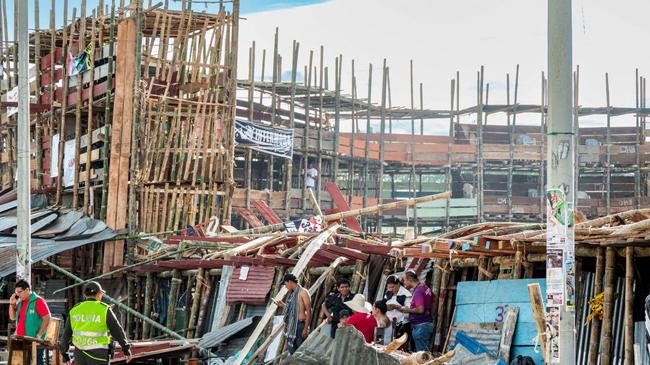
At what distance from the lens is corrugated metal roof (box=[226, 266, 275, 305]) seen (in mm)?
20531

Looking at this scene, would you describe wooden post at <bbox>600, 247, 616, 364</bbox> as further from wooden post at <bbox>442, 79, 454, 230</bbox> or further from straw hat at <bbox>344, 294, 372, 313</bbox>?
wooden post at <bbox>442, 79, 454, 230</bbox>

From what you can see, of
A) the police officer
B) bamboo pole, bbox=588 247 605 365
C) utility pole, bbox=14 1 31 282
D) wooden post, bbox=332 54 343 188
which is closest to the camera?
bamboo pole, bbox=588 247 605 365

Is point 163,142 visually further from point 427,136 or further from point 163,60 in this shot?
point 427,136

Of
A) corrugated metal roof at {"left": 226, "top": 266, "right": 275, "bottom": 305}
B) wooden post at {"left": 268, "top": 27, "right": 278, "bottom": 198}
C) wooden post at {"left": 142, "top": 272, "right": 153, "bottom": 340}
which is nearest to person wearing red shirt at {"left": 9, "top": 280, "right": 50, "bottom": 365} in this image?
corrugated metal roof at {"left": 226, "top": 266, "right": 275, "bottom": 305}

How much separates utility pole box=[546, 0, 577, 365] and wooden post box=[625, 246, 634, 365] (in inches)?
125

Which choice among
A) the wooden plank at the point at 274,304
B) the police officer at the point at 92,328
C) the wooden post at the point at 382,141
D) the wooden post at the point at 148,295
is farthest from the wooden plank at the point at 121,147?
the wooden post at the point at 382,141

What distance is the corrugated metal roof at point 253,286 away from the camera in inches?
808

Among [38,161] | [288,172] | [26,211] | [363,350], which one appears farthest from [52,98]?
[363,350]

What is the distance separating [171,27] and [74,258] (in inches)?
249

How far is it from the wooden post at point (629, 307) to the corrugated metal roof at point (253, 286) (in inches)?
345

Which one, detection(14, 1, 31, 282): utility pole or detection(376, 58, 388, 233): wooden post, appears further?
detection(376, 58, 388, 233): wooden post

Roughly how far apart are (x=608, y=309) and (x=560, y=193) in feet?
12.8

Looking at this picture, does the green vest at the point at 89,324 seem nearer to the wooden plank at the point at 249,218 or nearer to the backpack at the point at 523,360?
the backpack at the point at 523,360

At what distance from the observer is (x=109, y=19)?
104ft
